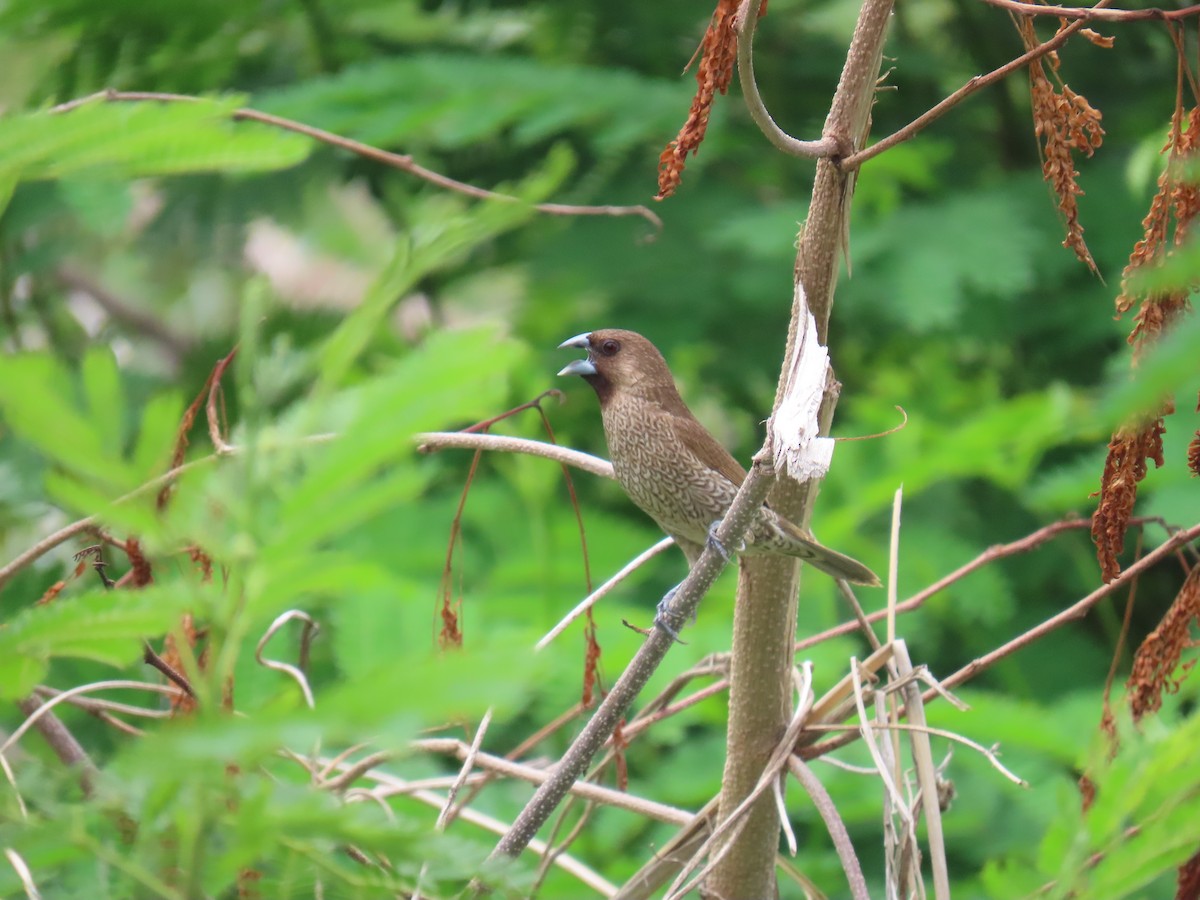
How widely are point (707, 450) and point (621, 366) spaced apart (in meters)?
0.37

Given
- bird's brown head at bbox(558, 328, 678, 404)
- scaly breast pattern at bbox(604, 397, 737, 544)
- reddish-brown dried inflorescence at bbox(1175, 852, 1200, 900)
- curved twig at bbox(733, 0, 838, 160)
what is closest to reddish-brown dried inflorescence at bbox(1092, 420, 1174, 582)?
reddish-brown dried inflorescence at bbox(1175, 852, 1200, 900)

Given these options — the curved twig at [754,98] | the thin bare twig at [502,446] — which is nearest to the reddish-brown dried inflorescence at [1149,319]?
the curved twig at [754,98]

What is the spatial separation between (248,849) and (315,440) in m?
0.30

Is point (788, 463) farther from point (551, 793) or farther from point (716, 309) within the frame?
point (716, 309)

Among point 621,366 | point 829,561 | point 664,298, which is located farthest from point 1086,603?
point 664,298

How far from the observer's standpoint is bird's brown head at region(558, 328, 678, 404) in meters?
3.38

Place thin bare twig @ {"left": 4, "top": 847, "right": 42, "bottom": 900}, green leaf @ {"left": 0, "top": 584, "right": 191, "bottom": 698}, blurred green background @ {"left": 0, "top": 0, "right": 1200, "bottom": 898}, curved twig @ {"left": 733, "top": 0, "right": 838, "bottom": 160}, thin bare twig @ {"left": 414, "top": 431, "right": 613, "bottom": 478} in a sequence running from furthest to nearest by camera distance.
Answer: blurred green background @ {"left": 0, "top": 0, "right": 1200, "bottom": 898} → thin bare twig @ {"left": 414, "top": 431, "right": 613, "bottom": 478} → curved twig @ {"left": 733, "top": 0, "right": 838, "bottom": 160} → thin bare twig @ {"left": 4, "top": 847, "right": 42, "bottom": 900} → green leaf @ {"left": 0, "top": 584, "right": 191, "bottom": 698}

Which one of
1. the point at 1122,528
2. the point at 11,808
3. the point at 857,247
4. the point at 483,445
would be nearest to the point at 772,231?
the point at 857,247

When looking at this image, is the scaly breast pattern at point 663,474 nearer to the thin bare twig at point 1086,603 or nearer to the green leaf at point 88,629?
the thin bare twig at point 1086,603

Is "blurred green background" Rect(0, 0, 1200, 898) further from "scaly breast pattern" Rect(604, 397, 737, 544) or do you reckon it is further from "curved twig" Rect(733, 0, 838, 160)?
"curved twig" Rect(733, 0, 838, 160)

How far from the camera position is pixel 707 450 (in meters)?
3.24

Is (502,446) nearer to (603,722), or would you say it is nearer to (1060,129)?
(603,722)

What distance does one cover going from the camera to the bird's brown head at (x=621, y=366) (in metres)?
3.38

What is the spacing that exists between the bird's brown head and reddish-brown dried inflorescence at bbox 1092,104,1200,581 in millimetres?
1934
